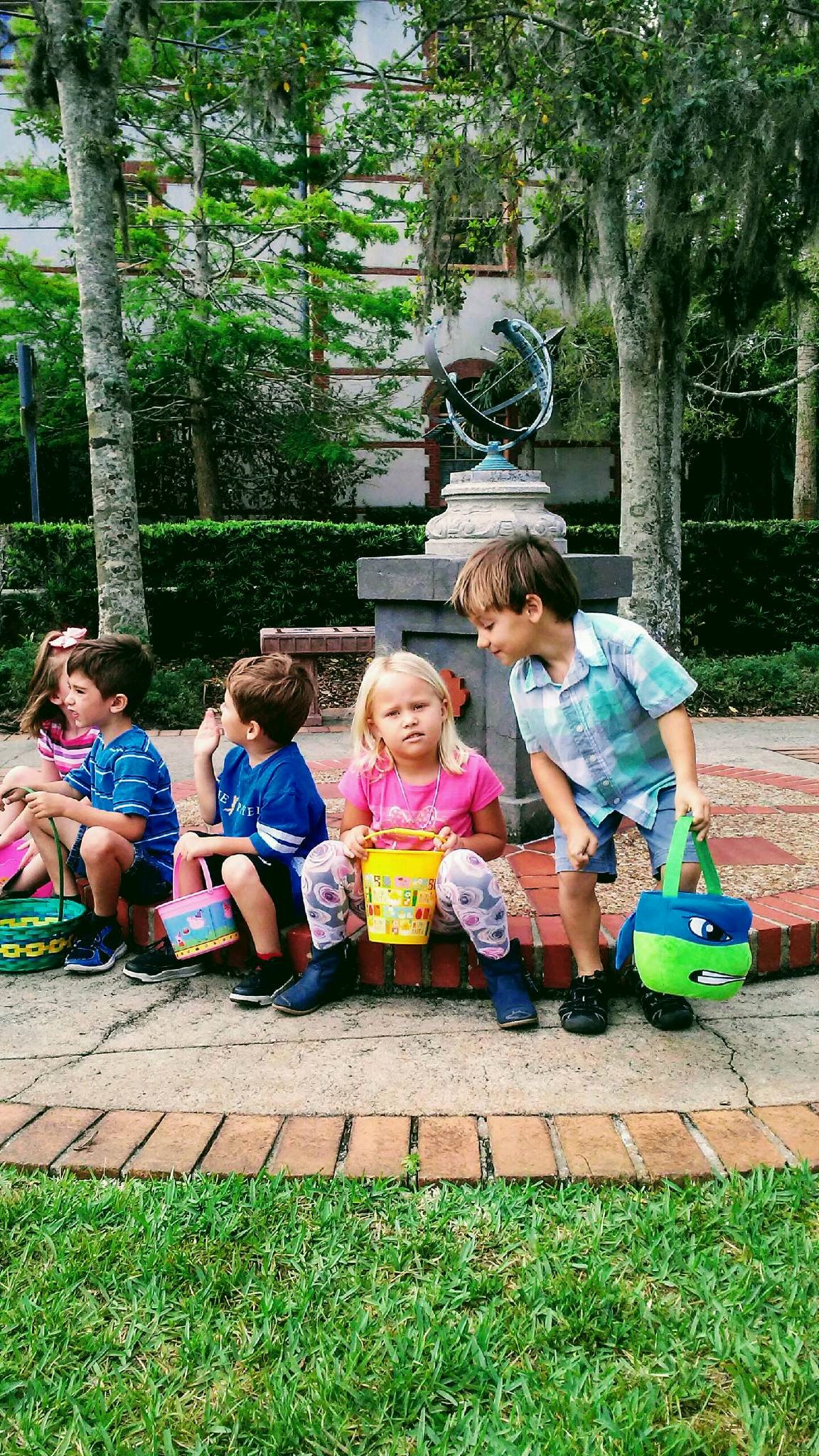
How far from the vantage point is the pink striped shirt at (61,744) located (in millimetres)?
3359

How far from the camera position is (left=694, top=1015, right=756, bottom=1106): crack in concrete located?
224cm

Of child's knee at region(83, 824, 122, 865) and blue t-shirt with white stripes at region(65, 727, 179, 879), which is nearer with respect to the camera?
child's knee at region(83, 824, 122, 865)

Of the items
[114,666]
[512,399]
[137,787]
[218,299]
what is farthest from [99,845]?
[218,299]

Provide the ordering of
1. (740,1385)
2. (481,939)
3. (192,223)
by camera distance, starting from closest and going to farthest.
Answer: (740,1385), (481,939), (192,223)

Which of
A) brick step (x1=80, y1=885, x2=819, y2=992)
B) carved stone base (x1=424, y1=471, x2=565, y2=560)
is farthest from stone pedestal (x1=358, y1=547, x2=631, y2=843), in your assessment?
brick step (x1=80, y1=885, x2=819, y2=992)

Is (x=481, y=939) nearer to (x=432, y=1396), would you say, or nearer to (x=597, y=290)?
(x=432, y=1396)

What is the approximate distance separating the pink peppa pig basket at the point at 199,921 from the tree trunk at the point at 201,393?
1084 cm

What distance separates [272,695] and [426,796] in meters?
0.48

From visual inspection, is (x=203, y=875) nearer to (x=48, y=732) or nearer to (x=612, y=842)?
(x=48, y=732)

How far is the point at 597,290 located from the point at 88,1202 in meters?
15.5

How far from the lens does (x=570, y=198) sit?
10250 millimetres

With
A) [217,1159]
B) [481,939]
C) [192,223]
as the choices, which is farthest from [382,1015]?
[192,223]

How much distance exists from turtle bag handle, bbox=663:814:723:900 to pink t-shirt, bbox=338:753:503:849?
0.61 m

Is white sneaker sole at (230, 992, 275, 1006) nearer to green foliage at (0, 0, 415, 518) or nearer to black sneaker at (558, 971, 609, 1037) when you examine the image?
black sneaker at (558, 971, 609, 1037)
